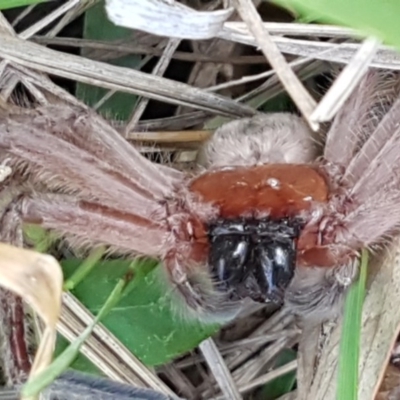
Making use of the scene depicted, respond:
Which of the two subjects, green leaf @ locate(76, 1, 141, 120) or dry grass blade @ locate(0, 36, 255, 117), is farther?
green leaf @ locate(76, 1, 141, 120)

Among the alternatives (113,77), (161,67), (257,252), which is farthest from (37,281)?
(161,67)

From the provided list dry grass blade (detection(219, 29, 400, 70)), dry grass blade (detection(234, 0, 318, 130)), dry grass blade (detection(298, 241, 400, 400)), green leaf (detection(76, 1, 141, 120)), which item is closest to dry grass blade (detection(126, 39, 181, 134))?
green leaf (detection(76, 1, 141, 120))

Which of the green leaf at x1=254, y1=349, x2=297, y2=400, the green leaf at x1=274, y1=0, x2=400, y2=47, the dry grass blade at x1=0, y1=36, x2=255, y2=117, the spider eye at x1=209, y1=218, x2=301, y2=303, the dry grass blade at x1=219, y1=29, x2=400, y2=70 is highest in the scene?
the green leaf at x1=274, y1=0, x2=400, y2=47

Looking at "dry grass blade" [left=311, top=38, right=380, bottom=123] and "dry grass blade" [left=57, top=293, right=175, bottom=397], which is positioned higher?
"dry grass blade" [left=311, top=38, right=380, bottom=123]

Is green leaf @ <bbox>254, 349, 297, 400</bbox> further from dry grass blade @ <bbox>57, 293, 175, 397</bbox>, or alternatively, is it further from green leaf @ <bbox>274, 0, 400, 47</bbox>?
green leaf @ <bbox>274, 0, 400, 47</bbox>

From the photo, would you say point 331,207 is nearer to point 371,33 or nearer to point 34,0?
point 371,33

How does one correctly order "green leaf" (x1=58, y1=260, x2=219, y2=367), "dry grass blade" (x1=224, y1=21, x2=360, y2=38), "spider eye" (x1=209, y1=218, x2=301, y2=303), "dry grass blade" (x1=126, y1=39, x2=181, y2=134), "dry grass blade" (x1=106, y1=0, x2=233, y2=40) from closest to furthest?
"dry grass blade" (x1=106, y1=0, x2=233, y2=40)
"spider eye" (x1=209, y1=218, x2=301, y2=303)
"dry grass blade" (x1=224, y1=21, x2=360, y2=38)
"green leaf" (x1=58, y1=260, x2=219, y2=367)
"dry grass blade" (x1=126, y1=39, x2=181, y2=134)

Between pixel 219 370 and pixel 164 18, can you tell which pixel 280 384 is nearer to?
pixel 219 370
